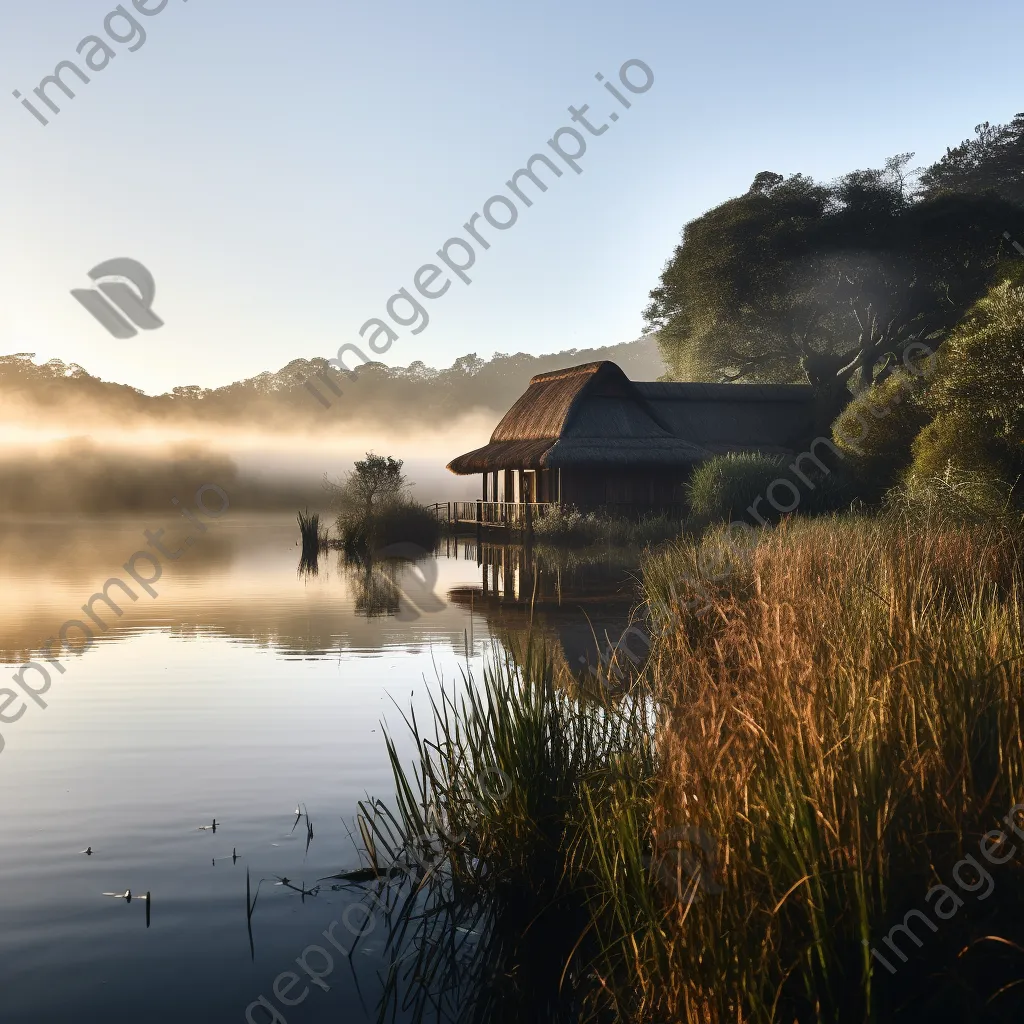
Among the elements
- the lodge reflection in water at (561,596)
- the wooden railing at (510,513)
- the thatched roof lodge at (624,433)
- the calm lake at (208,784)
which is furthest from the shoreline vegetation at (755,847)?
the thatched roof lodge at (624,433)

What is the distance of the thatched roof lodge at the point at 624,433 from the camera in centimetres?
3184

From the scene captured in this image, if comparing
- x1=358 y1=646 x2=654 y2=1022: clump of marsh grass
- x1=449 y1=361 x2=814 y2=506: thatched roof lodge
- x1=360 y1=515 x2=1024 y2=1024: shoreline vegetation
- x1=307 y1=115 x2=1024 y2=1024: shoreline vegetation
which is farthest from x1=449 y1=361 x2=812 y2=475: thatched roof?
x1=360 y1=515 x2=1024 y2=1024: shoreline vegetation

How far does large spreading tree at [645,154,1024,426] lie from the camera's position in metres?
39.1

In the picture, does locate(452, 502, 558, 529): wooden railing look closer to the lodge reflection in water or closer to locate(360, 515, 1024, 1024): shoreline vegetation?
the lodge reflection in water

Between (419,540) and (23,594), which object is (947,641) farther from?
(419,540)

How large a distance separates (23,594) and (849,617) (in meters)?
17.7

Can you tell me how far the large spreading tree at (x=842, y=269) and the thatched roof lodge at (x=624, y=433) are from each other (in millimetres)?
2403

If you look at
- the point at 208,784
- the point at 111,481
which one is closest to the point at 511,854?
the point at 208,784

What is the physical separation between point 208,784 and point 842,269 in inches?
1520

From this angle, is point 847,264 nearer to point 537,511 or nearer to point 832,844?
point 537,511

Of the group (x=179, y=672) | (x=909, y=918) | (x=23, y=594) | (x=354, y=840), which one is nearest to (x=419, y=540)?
(x=23, y=594)

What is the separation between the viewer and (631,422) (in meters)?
33.8

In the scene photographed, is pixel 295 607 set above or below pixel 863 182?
below

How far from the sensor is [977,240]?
38.5 meters
